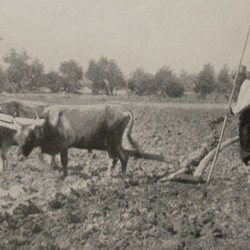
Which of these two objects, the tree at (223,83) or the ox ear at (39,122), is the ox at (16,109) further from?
the tree at (223,83)

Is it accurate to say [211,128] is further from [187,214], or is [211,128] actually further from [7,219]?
[7,219]

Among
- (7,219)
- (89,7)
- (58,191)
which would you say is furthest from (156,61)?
(7,219)

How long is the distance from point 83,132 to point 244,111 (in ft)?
3.91

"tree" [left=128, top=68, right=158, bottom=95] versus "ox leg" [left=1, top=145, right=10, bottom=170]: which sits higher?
"tree" [left=128, top=68, right=158, bottom=95]

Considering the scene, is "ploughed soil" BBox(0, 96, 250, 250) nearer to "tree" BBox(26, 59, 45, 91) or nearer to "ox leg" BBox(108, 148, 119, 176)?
"ox leg" BBox(108, 148, 119, 176)

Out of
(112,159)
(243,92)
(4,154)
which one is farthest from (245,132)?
(4,154)

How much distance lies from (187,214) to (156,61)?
114cm

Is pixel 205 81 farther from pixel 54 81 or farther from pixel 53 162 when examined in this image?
pixel 53 162

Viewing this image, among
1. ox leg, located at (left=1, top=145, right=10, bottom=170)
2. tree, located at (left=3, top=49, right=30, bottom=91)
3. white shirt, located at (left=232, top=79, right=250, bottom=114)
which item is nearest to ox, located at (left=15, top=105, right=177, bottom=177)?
ox leg, located at (left=1, top=145, right=10, bottom=170)

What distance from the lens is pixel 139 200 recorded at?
3730mm

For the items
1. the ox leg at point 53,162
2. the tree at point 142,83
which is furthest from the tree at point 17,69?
the tree at point 142,83

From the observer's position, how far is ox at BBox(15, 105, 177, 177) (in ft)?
12.9

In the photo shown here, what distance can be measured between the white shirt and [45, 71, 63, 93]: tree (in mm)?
1312

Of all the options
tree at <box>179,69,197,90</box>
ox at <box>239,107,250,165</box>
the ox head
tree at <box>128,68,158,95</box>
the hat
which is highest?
the hat
